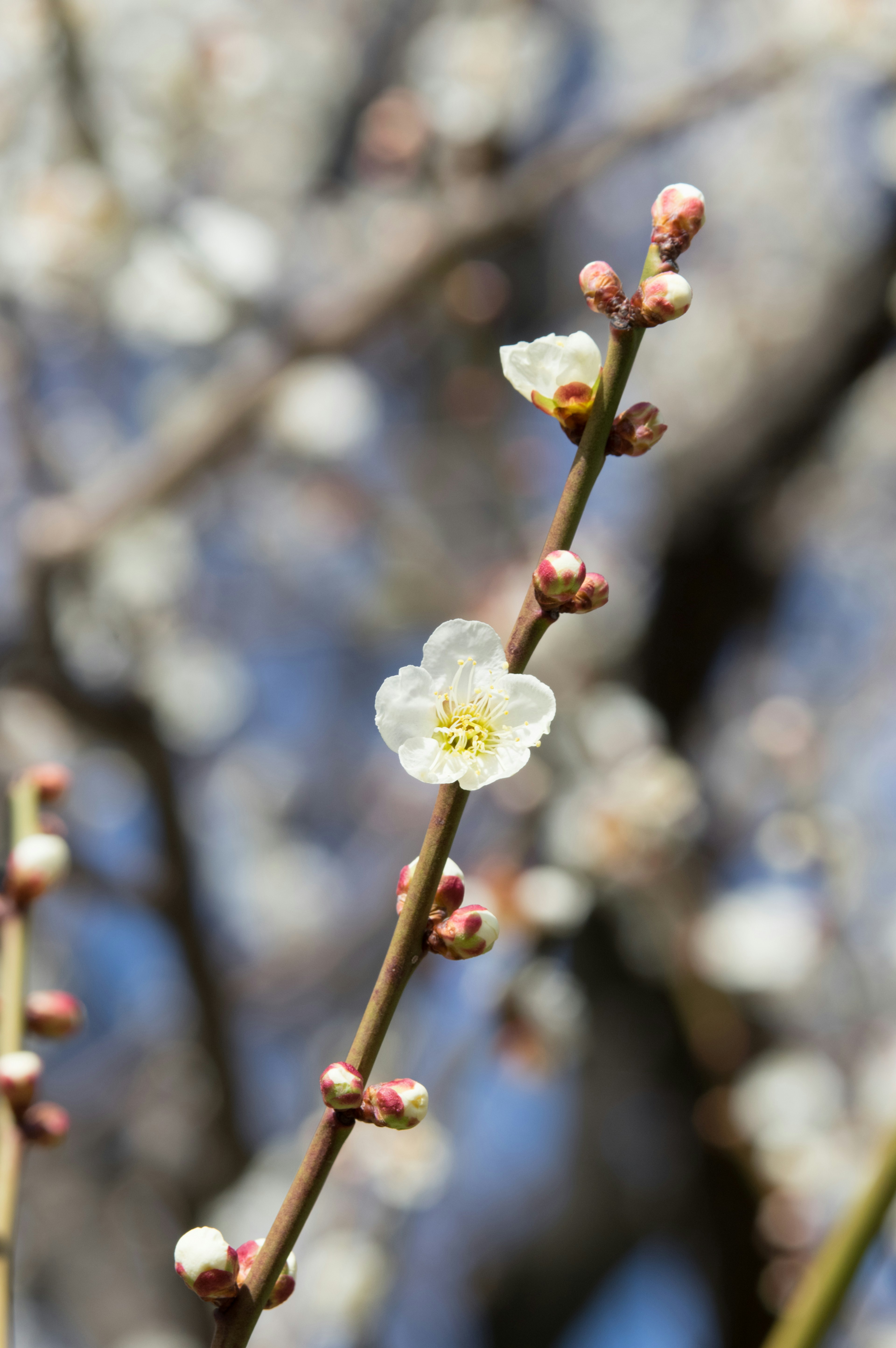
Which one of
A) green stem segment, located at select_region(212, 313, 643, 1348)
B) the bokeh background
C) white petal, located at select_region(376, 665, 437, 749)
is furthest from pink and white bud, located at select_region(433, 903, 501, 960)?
the bokeh background

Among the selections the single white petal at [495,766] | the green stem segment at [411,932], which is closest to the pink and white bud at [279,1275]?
the green stem segment at [411,932]

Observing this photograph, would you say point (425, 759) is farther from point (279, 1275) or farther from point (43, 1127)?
point (43, 1127)

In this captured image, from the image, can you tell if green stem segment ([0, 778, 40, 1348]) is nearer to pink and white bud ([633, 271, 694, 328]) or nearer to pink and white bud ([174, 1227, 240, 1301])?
pink and white bud ([174, 1227, 240, 1301])

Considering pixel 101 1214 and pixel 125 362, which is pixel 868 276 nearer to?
pixel 125 362

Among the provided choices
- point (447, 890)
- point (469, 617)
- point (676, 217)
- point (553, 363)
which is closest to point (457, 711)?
point (447, 890)

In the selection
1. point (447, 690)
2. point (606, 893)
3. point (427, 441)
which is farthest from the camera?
point (427, 441)

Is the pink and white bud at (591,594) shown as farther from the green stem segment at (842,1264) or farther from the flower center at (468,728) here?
the green stem segment at (842,1264)

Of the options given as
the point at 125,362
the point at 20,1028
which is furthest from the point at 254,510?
the point at 20,1028
